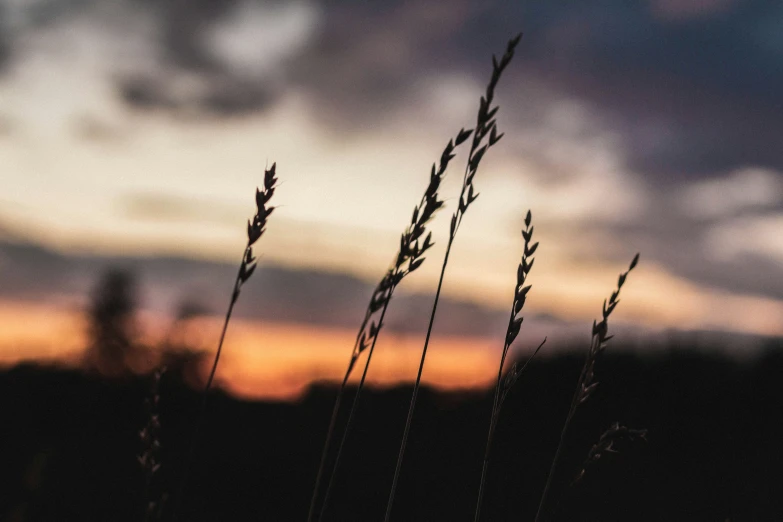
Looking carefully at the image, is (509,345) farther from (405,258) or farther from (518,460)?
(518,460)

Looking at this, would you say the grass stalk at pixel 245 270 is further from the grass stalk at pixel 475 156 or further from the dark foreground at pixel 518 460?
the dark foreground at pixel 518 460

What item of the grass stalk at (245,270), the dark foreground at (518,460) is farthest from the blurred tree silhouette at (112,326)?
the grass stalk at (245,270)

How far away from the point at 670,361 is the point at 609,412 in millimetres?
1701

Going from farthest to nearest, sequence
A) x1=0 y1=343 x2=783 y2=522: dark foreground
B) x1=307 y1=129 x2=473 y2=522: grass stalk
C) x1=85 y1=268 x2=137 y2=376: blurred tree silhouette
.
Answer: x1=85 y1=268 x2=137 y2=376: blurred tree silhouette → x1=0 y1=343 x2=783 y2=522: dark foreground → x1=307 y1=129 x2=473 y2=522: grass stalk

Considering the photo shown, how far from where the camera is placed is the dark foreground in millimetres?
9867

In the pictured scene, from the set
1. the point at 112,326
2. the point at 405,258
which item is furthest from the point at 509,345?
the point at 112,326

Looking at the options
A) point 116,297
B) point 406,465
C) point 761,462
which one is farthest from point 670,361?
point 116,297

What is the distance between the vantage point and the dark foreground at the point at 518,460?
987 centimetres

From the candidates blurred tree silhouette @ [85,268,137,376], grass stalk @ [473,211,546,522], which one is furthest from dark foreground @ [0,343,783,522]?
blurred tree silhouette @ [85,268,137,376]

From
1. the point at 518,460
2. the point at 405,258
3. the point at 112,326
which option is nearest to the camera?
the point at 405,258

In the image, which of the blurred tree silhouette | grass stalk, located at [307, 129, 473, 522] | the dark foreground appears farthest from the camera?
the blurred tree silhouette

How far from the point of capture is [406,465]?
13445mm

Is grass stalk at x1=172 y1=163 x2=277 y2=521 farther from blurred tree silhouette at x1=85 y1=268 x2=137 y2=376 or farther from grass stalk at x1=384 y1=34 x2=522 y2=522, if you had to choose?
blurred tree silhouette at x1=85 y1=268 x2=137 y2=376

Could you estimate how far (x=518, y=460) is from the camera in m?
12.5
